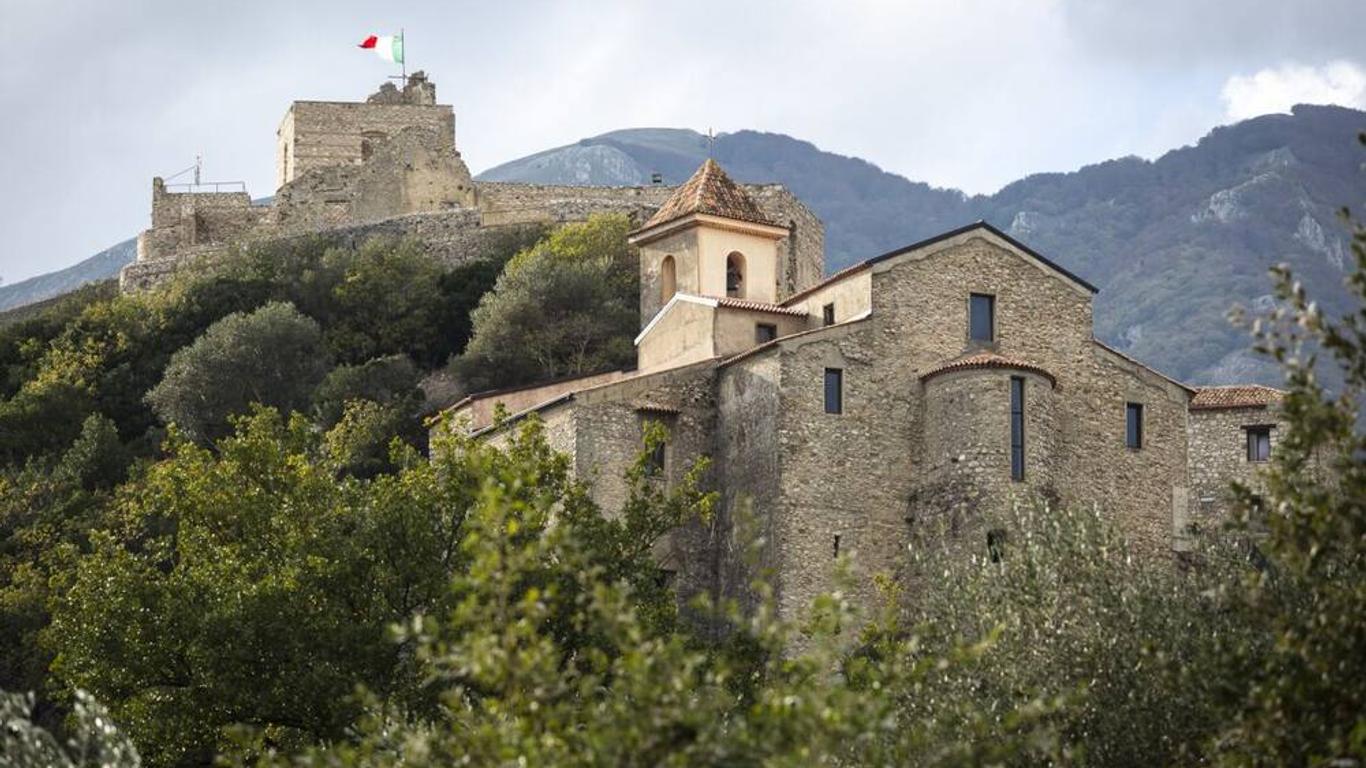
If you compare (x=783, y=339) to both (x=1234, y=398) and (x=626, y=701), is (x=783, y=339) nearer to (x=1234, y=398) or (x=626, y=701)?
(x=1234, y=398)

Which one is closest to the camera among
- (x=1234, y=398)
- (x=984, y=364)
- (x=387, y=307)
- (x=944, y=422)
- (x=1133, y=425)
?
(x=984, y=364)

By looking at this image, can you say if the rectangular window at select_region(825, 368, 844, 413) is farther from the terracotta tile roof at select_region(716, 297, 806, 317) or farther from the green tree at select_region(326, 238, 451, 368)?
the green tree at select_region(326, 238, 451, 368)

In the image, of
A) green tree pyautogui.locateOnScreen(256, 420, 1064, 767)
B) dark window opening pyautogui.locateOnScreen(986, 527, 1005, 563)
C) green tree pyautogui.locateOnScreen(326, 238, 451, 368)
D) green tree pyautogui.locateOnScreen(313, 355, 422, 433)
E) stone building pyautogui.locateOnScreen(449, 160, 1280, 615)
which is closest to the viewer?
green tree pyautogui.locateOnScreen(256, 420, 1064, 767)

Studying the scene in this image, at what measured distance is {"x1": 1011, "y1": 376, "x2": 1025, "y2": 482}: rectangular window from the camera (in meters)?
44.6

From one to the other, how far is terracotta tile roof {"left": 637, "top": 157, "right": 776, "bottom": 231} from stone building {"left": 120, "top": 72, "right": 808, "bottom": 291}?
16465 mm

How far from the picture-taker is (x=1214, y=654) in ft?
78.1

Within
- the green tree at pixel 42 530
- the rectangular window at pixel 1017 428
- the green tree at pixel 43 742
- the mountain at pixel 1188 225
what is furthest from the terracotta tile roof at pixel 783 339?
the mountain at pixel 1188 225

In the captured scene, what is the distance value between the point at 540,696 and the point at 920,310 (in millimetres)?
27650

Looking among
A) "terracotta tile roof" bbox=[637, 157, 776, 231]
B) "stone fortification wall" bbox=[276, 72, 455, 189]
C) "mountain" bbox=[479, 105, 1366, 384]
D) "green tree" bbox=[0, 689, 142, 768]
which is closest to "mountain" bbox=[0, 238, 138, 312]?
"mountain" bbox=[479, 105, 1366, 384]

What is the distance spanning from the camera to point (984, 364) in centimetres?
4503

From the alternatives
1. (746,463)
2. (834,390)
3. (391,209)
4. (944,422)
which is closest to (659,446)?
(746,463)

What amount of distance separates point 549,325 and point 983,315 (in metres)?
19.3

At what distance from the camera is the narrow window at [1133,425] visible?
4781 cm

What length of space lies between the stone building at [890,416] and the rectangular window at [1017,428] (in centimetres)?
5
